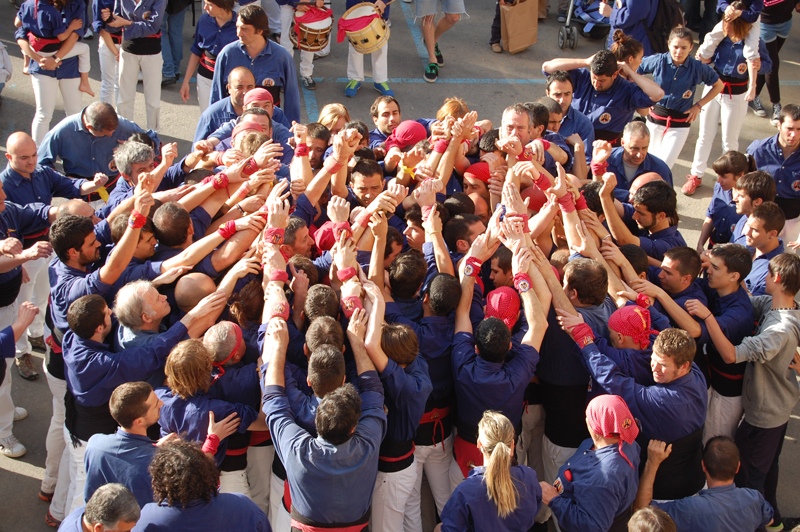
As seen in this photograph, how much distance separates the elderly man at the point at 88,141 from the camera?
222 inches

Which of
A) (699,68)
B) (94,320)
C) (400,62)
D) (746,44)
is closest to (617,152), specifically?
(699,68)

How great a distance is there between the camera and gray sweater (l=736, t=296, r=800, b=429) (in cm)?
414

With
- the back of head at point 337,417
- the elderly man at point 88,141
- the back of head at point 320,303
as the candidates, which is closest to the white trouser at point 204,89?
the elderly man at point 88,141

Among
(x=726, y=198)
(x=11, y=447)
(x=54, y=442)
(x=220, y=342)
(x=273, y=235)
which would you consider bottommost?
(x=11, y=447)

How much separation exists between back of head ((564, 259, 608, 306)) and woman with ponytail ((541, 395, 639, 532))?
2.46ft

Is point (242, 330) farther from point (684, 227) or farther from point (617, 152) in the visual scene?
point (684, 227)

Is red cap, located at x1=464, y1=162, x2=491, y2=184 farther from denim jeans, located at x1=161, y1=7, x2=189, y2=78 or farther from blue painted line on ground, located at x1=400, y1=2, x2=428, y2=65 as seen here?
denim jeans, located at x1=161, y1=7, x2=189, y2=78

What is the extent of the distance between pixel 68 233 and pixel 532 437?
10.3 ft

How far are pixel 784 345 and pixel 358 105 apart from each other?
6144 millimetres

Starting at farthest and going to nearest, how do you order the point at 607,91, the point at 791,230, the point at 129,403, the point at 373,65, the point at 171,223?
the point at 373,65
the point at 607,91
the point at 791,230
the point at 171,223
the point at 129,403

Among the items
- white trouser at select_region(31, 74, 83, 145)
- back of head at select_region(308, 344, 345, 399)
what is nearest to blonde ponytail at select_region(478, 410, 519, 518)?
back of head at select_region(308, 344, 345, 399)

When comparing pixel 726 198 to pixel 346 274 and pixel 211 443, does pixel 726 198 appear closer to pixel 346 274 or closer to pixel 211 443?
pixel 346 274

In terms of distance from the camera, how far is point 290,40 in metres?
9.05

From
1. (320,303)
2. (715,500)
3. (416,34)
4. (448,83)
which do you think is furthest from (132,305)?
(416,34)
